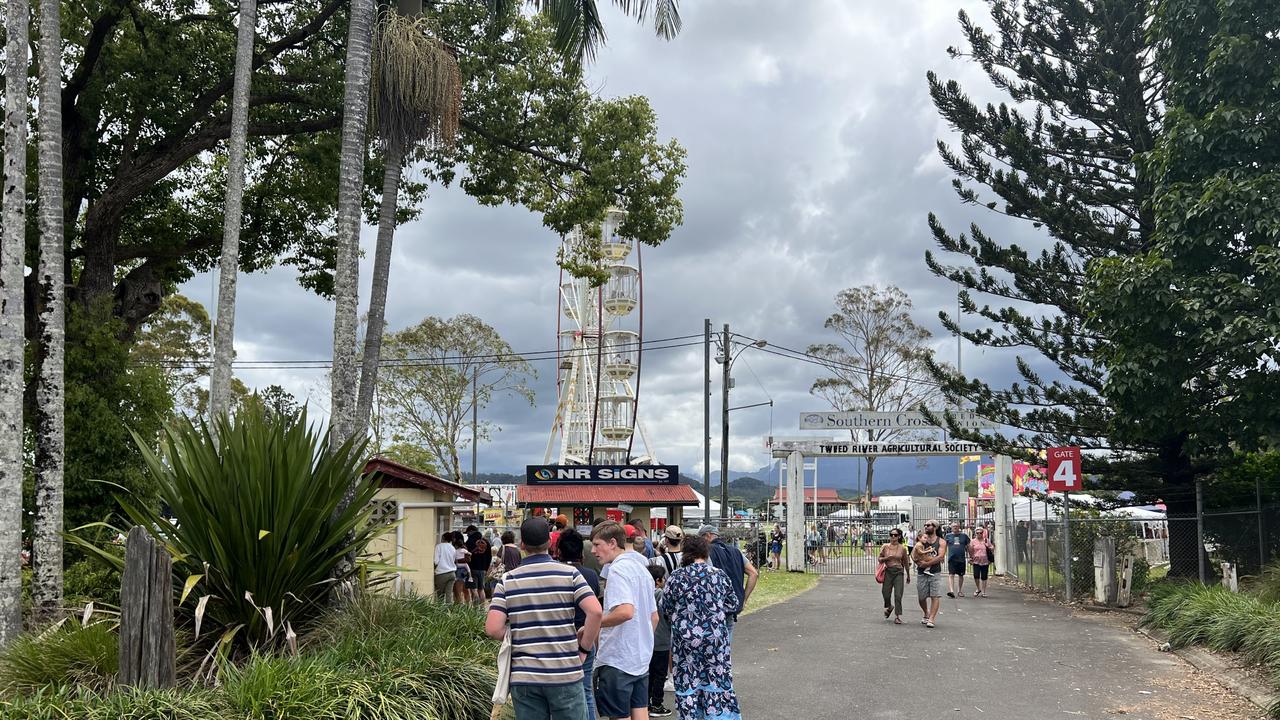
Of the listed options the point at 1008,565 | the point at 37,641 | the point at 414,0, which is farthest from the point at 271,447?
the point at 1008,565

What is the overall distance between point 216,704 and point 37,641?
7.19 feet

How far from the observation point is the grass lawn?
20.7 metres

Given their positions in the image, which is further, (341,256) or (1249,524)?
(1249,524)

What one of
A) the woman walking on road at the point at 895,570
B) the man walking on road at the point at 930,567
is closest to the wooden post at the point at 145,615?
the man walking on road at the point at 930,567

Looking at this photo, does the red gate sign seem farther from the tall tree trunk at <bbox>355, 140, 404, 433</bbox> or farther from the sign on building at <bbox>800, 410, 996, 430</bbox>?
the tall tree trunk at <bbox>355, 140, 404, 433</bbox>

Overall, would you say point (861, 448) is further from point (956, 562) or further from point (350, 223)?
point (350, 223)

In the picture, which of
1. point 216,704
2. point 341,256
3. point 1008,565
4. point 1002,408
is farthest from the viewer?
point 1008,565

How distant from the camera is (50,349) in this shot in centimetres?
1058

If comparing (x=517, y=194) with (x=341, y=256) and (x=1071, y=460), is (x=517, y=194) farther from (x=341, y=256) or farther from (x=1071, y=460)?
(x=1071, y=460)

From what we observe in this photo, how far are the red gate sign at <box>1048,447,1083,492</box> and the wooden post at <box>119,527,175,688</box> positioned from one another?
1669 cm

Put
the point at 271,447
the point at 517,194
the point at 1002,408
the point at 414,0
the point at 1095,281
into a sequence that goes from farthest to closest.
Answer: the point at 1002,408, the point at 517,194, the point at 1095,281, the point at 414,0, the point at 271,447

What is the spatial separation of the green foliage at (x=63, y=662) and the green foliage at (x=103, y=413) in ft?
22.1

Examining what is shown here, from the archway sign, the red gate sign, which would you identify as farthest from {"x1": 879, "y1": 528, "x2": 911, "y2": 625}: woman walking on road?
the archway sign

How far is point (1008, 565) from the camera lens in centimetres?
3069
